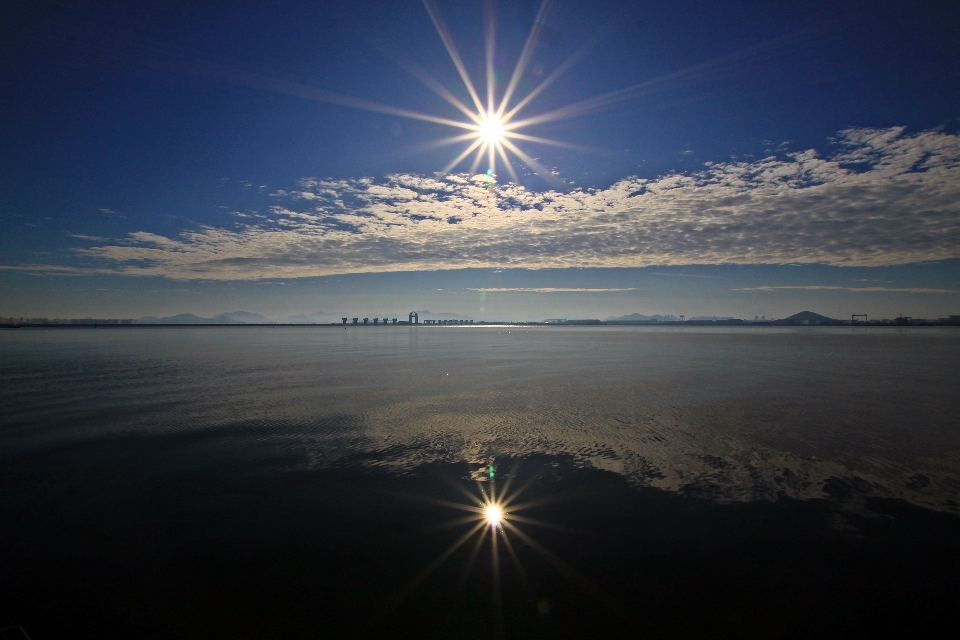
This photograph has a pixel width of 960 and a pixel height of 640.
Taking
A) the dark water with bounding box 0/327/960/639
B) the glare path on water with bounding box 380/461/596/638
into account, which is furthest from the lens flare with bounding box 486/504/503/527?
the dark water with bounding box 0/327/960/639

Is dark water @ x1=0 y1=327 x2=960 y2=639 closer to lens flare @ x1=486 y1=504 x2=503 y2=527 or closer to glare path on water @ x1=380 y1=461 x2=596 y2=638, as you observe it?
glare path on water @ x1=380 y1=461 x2=596 y2=638

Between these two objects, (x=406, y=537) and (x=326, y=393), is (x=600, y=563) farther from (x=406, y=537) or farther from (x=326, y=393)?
(x=326, y=393)

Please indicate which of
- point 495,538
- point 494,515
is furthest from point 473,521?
point 495,538

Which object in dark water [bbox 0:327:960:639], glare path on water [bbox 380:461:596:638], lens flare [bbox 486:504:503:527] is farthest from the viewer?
lens flare [bbox 486:504:503:527]

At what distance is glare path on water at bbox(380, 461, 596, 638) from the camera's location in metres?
5.09

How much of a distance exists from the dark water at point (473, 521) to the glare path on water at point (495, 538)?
0.04 m

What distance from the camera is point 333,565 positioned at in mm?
5539

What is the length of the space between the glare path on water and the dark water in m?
0.04

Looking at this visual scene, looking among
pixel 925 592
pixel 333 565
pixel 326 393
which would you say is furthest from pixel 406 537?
pixel 326 393

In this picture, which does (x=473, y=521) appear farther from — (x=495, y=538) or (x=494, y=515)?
(x=495, y=538)

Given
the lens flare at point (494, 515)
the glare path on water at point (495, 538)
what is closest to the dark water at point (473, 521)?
the glare path on water at point (495, 538)

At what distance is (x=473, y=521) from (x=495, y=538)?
62 centimetres

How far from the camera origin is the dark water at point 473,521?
4719mm

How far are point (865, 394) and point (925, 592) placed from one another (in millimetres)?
15677
